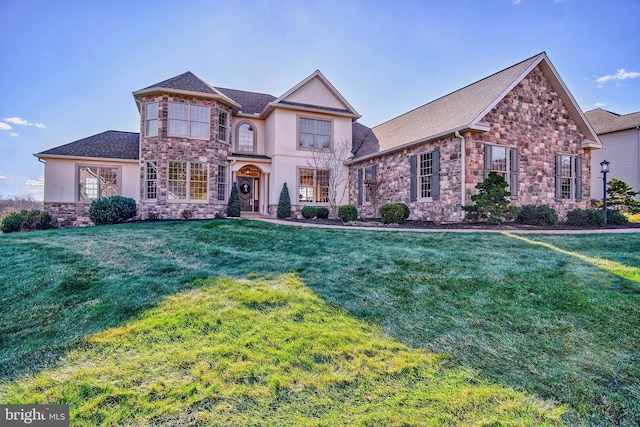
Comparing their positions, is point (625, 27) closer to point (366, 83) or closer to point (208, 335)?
point (366, 83)

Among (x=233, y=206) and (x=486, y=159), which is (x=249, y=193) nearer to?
(x=233, y=206)

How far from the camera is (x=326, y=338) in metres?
3.19

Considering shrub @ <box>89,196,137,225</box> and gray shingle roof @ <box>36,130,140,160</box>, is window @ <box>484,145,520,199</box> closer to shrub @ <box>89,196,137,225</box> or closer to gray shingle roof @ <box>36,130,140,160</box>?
shrub @ <box>89,196,137,225</box>

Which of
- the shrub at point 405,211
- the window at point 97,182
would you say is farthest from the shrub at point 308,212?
the window at point 97,182

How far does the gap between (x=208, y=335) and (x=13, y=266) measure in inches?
193

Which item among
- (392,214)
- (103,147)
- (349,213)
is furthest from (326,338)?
(103,147)

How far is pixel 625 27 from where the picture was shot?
35.9 feet

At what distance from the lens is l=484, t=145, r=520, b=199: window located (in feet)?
39.1

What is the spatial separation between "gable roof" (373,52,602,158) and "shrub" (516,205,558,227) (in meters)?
3.26

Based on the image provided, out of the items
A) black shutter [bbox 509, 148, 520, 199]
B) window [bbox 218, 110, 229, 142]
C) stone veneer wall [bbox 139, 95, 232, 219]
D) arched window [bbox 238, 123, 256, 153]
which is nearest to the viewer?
black shutter [bbox 509, 148, 520, 199]

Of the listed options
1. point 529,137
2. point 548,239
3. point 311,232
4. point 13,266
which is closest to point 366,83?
point 529,137

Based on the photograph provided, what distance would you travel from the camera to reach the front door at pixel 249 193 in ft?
56.2

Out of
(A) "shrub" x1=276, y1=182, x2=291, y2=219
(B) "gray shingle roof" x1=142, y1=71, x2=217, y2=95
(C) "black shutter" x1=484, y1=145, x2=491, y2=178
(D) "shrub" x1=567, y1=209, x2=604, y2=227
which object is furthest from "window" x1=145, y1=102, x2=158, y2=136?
(D) "shrub" x1=567, y1=209, x2=604, y2=227

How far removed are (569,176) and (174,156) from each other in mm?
16375
